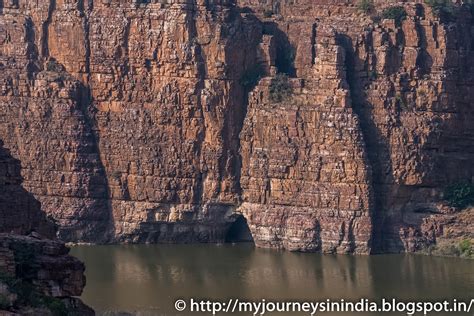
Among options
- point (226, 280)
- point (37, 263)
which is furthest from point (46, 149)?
point (37, 263)

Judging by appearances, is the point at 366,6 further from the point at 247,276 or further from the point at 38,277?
the point at 38,277

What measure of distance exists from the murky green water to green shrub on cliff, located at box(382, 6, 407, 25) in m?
6.41

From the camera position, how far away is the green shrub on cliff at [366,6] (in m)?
55.2

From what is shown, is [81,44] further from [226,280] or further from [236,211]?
[226,280]

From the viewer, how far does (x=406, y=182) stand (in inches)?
2142

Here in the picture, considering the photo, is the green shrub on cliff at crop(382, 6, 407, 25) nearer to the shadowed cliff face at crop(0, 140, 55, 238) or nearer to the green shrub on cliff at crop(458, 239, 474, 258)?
the green shrub on cliff at crop(458, 239, 474, 258)

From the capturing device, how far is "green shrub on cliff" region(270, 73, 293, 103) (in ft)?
180

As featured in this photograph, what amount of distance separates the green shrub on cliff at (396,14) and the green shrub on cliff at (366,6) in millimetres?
677

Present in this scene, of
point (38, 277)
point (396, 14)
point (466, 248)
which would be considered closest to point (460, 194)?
point (466, 248)

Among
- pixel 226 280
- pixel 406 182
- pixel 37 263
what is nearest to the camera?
pixel 37 263

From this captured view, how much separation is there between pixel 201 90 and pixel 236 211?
3442mm

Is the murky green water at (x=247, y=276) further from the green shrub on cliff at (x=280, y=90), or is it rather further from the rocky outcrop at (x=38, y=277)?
the rocky outcrop at (x=38, y=277)

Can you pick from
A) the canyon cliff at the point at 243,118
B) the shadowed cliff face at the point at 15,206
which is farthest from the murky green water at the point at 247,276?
the shadowed cliff face at the point at 15,206

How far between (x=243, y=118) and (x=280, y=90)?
1500 millimetres
